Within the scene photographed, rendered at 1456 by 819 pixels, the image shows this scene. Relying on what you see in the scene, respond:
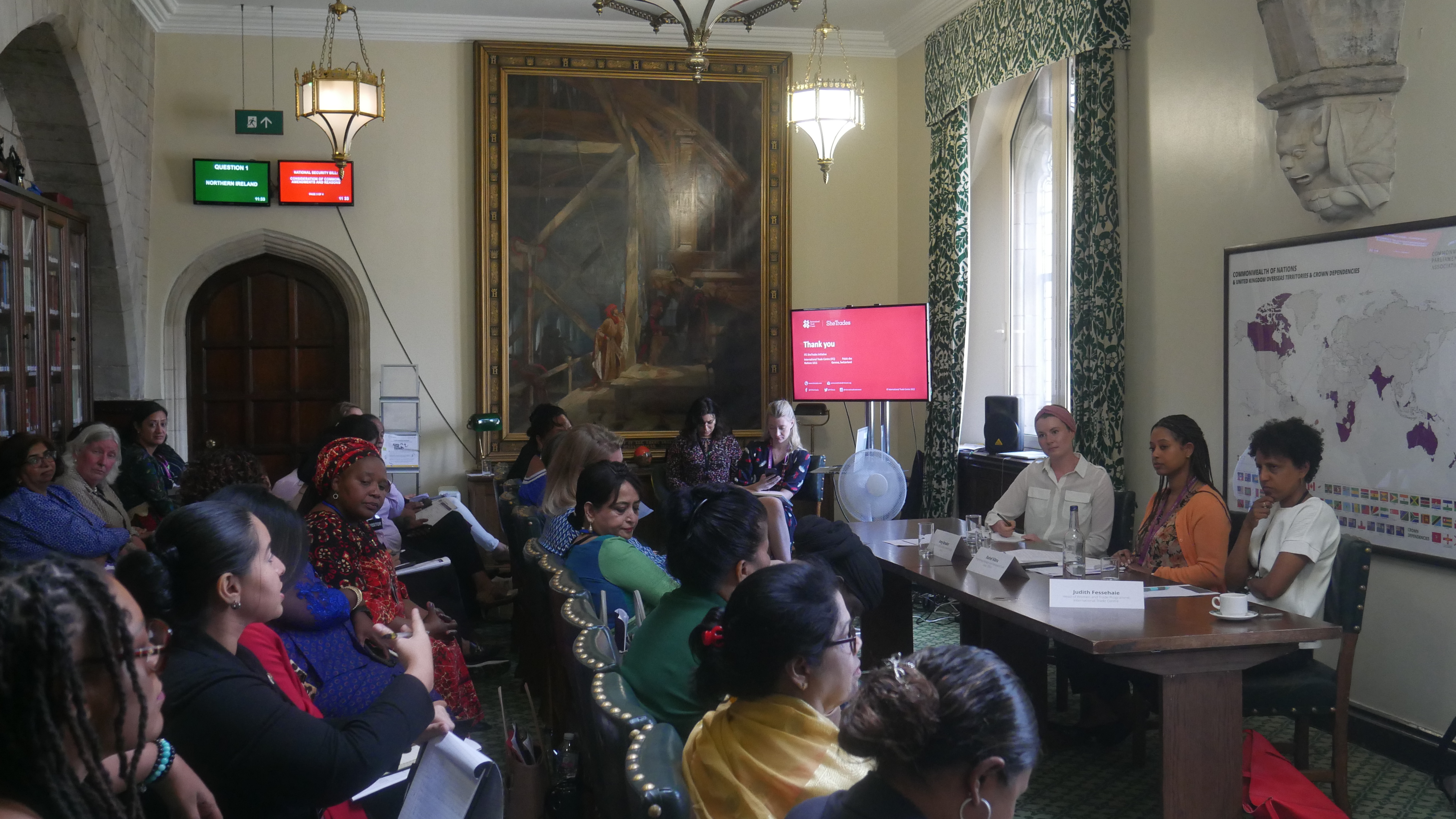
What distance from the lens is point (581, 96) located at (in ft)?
27.4

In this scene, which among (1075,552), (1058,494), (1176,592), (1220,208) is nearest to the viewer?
(1176,592)

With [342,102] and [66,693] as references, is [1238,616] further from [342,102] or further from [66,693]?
[342,102]

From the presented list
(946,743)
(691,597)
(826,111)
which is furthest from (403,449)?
(946,743)

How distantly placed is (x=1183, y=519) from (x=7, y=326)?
564cm

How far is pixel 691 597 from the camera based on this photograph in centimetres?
258

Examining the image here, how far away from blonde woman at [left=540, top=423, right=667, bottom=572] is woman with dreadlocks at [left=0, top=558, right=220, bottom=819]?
10.4 ft

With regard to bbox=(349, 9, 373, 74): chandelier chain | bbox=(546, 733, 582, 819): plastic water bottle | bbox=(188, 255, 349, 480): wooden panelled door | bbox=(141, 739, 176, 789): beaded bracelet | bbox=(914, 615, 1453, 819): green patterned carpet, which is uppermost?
bbox=(349, 9, 373, 74): chandelier chain

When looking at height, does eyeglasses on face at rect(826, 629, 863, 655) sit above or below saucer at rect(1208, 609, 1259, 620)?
above

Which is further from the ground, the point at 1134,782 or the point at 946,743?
the point at 946,743

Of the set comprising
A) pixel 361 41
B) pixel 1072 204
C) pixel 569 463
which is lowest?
pixel 569 463

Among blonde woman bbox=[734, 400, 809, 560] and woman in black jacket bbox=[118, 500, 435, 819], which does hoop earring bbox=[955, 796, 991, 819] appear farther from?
blonde woman bbox=[734, 400, 809, 560]

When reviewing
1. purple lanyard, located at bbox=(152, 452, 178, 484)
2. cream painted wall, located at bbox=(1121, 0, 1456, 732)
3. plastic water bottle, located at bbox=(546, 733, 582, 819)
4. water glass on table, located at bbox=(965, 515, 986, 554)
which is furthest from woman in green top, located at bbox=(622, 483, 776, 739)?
purple lanyard, located at bbox=(152, 452, 178, 484)

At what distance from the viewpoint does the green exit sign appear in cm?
790

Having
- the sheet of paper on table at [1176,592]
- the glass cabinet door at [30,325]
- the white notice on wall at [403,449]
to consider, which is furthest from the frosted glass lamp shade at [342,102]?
the sheet of paper on table at [1176,592]
